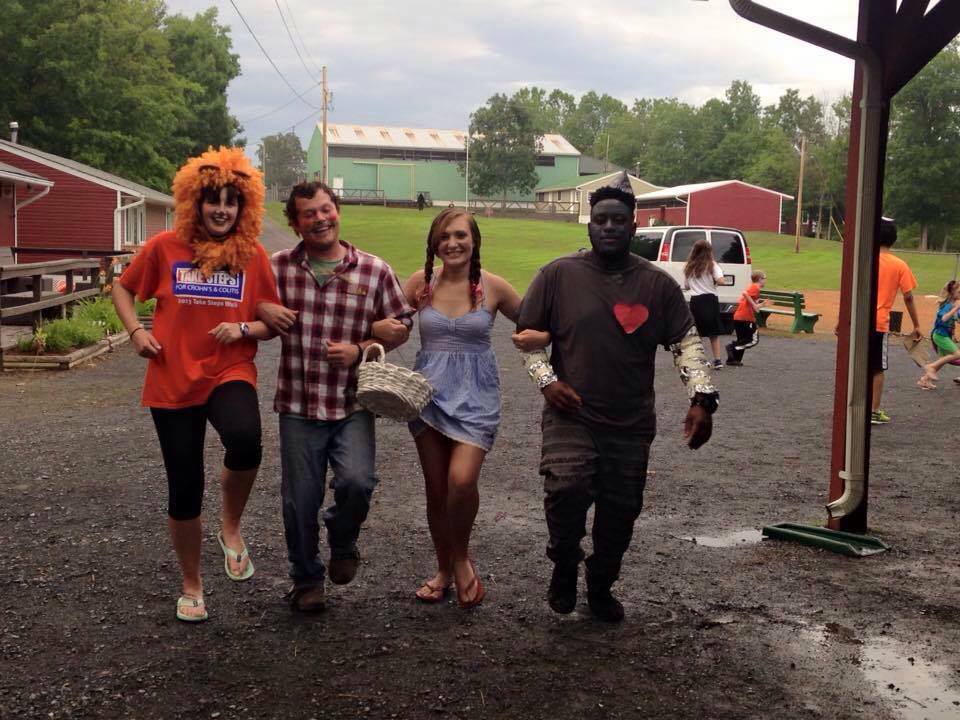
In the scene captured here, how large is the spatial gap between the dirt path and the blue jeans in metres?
0.30

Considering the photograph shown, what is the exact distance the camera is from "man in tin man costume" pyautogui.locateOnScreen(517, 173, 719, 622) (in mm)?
4430

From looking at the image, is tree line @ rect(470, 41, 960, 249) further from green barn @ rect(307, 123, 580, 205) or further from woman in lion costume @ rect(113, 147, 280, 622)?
woman in lion costume @ rect(113, 147, 280, 622)

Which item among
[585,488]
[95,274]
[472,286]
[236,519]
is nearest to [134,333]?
[236,519]

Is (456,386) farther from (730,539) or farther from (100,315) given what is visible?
(100,315)

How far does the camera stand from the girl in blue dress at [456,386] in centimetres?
457

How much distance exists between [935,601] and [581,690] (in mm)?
2098

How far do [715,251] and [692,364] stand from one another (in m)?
18.8

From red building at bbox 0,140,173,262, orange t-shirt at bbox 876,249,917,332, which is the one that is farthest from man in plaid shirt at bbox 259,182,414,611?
red building at bbox 0,140,173,262

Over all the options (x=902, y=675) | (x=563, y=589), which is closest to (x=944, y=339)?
(x=902, y=675)

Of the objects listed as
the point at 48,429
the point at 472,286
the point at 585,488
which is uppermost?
the point at 472,286

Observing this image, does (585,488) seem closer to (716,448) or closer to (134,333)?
(134,333)

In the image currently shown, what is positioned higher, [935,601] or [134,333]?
[134,333]

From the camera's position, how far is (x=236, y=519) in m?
4.78

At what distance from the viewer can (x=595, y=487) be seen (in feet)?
14.7
